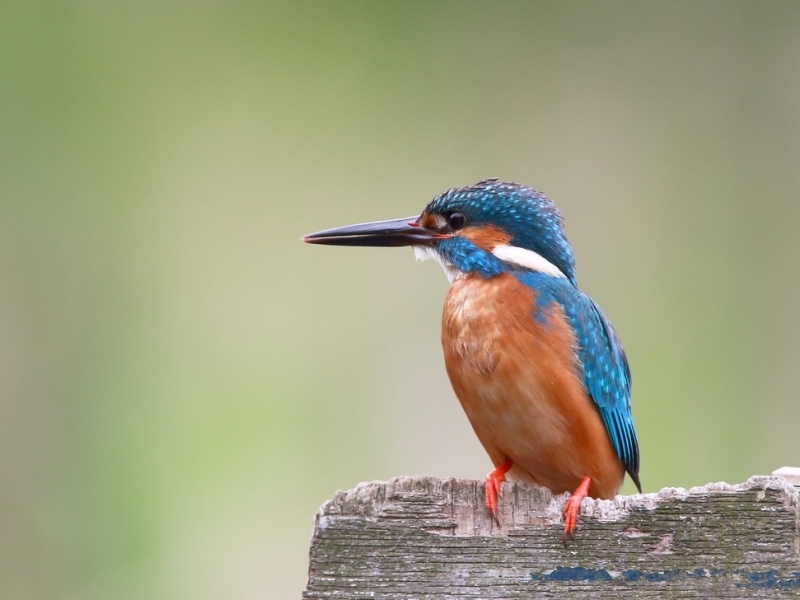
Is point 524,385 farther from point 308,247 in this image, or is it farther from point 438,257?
point 308,247

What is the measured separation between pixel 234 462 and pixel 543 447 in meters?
1.46

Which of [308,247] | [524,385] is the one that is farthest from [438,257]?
[308,247]

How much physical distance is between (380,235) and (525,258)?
399 millimetres

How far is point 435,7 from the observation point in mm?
3670

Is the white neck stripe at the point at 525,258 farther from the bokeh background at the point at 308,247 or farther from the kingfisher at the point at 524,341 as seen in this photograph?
the bokeh background at the point at 308,247

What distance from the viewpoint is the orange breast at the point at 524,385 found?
2.37 meters

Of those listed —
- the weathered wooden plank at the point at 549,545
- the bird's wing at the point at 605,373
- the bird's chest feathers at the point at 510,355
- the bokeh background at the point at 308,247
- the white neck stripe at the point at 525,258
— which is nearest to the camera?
the weathered wooden plank at the point at 549,545

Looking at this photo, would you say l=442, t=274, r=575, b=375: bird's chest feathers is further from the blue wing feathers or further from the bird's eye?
the bird's eye

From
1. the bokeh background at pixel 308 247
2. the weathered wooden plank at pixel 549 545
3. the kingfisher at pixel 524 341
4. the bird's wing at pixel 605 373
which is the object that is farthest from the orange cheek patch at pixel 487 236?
the weathered wooden plank at pixel 549 545

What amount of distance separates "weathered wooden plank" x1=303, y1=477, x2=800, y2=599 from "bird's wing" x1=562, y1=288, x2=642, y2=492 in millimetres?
913

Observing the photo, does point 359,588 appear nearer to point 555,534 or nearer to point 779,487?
point 555,534

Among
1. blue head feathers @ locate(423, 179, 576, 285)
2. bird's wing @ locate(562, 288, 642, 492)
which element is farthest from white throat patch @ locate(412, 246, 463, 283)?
bird's wing @ locate(562, 288, 642, 492)

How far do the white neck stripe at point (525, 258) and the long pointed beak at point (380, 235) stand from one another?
0.16 metres

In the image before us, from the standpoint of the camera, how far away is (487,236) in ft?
8.63
